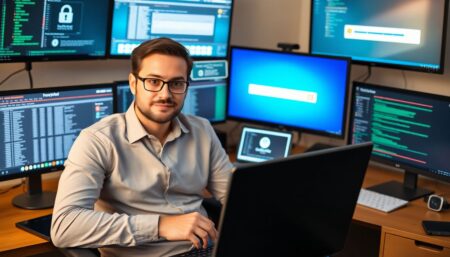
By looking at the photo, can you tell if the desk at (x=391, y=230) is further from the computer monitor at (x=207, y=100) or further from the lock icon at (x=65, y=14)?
the computer monitor at (x=207, y=100)

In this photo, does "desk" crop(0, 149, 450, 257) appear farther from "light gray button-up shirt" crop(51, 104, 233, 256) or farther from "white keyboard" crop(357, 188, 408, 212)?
"light gray button-up shirt" crop(51, 104, 233, 256)

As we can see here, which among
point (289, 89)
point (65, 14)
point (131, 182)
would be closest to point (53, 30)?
point (65, 14)

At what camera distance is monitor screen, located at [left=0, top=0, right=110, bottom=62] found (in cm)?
245

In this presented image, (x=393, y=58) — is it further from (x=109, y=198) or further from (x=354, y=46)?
(x=109, y=198)

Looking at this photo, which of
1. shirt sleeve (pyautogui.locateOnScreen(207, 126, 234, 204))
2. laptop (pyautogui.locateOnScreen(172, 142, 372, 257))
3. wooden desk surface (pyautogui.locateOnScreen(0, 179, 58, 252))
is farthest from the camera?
shirt sleeve (pyautogui.locateOnScreen(207, 126, 234, 204))

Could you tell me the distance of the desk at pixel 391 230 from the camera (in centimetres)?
222

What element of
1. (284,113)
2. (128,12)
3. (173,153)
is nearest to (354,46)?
(284,113)

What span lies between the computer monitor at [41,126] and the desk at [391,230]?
0.08m

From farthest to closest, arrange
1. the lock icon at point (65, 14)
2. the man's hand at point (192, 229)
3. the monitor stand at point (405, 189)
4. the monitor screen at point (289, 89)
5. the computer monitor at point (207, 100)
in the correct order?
the computer monitor at point (207, 100) < the monitor screen at point (289, 89) < the monitor stand at point (405, 189) < the lock icon at point (65, 14) < the man's hand at point (192, 229)

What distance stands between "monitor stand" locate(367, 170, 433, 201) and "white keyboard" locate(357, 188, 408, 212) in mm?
55

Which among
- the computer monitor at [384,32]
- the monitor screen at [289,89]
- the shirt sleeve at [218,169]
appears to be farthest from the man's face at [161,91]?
the computer monitor at [384,32]

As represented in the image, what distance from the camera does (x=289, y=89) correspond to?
3.02 metres

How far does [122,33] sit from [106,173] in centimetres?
91

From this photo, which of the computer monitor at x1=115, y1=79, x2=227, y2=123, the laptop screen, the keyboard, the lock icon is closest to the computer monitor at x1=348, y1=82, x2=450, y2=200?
the laptop screen
